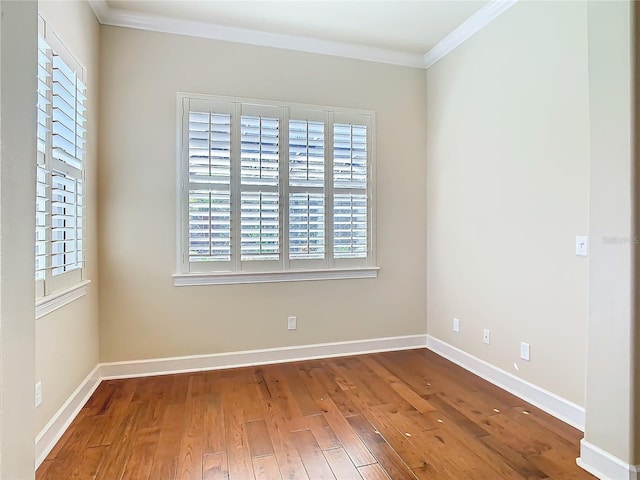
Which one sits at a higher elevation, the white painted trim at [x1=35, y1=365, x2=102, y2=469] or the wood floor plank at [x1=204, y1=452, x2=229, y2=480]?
the white painted trim at [x1=35, y1=365, x2=102, y2=469]

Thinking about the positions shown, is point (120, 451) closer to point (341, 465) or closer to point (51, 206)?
point (341, 465)

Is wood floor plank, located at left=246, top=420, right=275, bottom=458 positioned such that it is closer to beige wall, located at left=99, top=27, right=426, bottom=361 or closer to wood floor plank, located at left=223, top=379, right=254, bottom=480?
wood floor plank, located at left=223, top=379, right=254, bottom=480

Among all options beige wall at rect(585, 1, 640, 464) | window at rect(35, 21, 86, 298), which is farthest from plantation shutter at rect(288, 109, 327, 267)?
beige wall at rect(585, 1, 640, 464)

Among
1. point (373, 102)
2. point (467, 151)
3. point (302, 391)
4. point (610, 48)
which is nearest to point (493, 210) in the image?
point (467, 151)

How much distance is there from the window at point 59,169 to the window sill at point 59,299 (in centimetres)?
3

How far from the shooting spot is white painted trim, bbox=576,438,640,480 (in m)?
1.65

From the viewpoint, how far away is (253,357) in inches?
126

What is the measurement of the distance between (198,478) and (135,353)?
4.99 feet

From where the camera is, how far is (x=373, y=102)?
11.5ft

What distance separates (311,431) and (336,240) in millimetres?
1696

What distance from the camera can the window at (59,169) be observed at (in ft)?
6.14

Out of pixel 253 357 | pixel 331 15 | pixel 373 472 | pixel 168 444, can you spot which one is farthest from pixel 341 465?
pixel 331 15

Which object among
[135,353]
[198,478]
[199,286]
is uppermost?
[199,286]

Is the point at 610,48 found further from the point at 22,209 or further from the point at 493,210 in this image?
the point at 22,209
